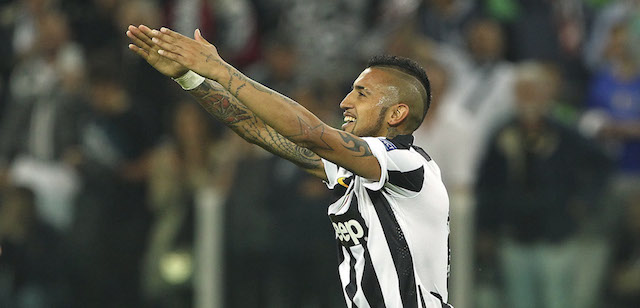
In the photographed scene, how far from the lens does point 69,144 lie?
32.9 ft

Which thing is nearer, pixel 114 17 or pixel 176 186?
pixel 176 186

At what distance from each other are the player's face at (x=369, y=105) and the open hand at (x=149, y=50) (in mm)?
891

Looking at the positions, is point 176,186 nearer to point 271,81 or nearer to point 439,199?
point 271,81

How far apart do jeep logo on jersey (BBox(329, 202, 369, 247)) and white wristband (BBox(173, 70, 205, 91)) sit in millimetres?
977

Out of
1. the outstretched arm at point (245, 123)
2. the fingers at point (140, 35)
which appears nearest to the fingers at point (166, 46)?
the fingers at point (140, 35)

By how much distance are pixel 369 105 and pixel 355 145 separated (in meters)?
0.49

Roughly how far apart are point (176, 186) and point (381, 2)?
288 centimetres

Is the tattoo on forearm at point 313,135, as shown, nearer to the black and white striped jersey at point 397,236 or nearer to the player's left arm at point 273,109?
the player's left arm at point 273,109

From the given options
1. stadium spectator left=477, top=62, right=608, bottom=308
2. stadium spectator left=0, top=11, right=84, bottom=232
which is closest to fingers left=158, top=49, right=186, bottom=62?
stadium spectator left=477, top=62, right=608, bottom=308

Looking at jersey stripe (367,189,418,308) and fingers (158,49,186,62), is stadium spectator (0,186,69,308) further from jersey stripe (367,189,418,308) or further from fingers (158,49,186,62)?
fingers (158,49,186,62)

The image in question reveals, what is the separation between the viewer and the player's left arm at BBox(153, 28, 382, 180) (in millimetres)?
4277

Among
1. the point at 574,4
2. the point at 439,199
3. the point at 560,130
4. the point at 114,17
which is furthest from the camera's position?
the point at 114,17

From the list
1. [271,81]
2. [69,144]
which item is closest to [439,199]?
[271,81]

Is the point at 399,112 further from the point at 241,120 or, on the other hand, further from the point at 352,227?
the point at 241,120
